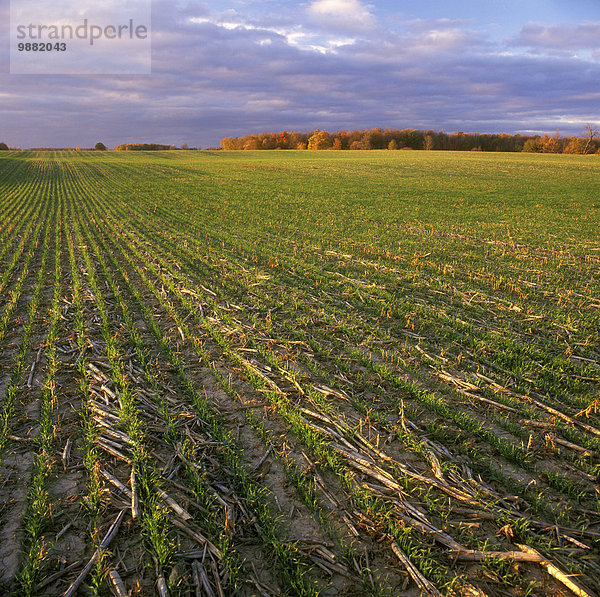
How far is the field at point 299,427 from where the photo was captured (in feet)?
11.4

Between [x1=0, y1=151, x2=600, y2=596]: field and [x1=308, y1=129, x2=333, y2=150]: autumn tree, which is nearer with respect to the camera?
[x1=0, y1=151, x2=600, y2=596]: field

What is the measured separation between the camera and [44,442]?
4.84m

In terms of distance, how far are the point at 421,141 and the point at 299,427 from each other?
135 metres

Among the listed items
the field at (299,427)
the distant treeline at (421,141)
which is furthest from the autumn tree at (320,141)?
the field at (299,427)

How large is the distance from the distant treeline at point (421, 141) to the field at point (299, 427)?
392ft

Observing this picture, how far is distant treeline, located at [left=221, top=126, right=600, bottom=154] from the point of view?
108m

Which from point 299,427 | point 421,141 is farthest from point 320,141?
point 299,427

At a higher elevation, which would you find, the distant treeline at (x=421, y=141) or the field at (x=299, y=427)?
the distant treeline at (x=421, y=141)

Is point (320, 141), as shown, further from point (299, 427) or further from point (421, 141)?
point (299, 427)

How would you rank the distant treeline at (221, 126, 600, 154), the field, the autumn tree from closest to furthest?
the field, the distant treeline at (221, 126, 600, 154), the autumn tree

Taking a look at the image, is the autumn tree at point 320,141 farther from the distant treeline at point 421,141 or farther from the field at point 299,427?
the field at point 299,427

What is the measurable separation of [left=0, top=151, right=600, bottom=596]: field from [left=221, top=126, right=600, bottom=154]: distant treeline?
119 meters

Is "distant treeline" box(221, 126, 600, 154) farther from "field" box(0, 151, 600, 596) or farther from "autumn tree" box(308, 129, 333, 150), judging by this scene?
"field" box(0, 151, 600, 596)

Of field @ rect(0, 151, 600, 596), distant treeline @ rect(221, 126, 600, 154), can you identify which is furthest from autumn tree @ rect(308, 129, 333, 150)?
field @ rect(0, 151, 600, 596)
